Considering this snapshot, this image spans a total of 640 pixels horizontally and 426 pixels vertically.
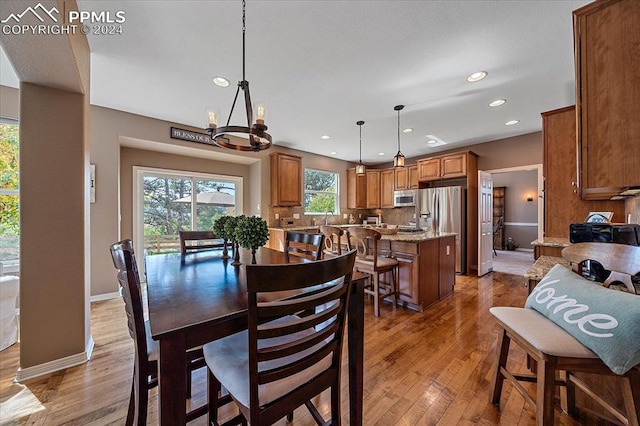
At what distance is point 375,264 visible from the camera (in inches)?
107

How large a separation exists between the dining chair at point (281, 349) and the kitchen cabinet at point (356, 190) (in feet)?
17.1

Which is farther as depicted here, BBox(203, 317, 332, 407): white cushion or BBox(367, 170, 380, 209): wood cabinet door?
BBox(367, 170, 380, 209): wood cabinet door

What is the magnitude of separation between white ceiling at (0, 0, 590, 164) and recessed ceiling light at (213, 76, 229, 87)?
0.06 m

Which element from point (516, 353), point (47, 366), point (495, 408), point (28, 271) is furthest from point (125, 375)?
point (516, 353)

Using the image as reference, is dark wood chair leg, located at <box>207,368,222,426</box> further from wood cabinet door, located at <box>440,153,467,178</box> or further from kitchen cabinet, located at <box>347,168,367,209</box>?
kitchen cabinet, located at <box>347,168,367,209</box>

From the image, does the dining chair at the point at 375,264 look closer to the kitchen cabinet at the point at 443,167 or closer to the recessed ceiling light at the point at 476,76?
the recessed ceiling light at the point at 476,76

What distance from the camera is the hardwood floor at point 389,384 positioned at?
139 cm

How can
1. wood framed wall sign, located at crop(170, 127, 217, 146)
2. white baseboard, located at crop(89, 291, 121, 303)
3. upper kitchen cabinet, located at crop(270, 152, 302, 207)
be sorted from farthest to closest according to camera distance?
upper kitchen cabinet, located at crop(270, 152, 302, 207)
wood framed wall sign, located at crop(170, 127, 217, 146)
white baseboard, located at crop(89, 291, 121, 303)

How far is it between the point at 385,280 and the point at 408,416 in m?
1.84

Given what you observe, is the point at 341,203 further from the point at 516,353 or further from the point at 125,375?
the point at 125,375

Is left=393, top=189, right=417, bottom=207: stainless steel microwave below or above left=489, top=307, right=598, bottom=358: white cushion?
above

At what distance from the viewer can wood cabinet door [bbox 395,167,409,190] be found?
5609 millimetres

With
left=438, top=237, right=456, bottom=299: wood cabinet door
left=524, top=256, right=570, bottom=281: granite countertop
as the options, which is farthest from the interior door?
left=524, top=256, right=570, bottom=281: granite countertop

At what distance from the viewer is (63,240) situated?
5.98ft
